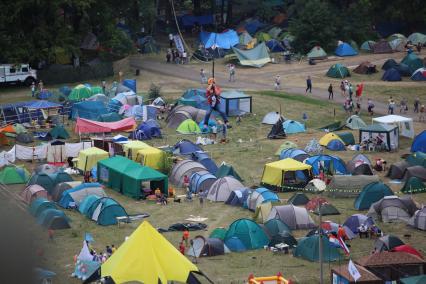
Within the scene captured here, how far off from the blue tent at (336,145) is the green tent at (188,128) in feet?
22.4

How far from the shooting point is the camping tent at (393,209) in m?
25.3

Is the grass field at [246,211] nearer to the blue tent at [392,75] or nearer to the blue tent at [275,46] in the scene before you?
the blue tent at [392,75]

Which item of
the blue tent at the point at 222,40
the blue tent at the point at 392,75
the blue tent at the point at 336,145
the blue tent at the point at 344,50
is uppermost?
the blue tent at the point at 222,40

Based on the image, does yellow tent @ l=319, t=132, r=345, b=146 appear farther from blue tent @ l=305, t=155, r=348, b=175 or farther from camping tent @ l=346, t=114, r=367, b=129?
blue tent @ l=305, t=155, r=348, b=175

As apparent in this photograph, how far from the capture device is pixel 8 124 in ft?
131

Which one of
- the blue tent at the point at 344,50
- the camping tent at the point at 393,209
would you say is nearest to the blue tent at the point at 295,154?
the camping tent at the point at 393,209

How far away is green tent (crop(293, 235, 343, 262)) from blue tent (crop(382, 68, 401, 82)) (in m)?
31.1

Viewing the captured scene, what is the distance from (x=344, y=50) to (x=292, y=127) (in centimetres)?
2069

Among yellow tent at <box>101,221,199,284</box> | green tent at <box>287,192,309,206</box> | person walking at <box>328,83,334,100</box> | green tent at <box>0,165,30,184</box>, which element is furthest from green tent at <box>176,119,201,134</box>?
yellow tent at <box>101,221,199,284</box>

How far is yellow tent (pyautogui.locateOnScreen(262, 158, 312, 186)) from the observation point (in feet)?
97.3

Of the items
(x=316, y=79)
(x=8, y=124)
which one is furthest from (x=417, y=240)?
(x=316, y=79)

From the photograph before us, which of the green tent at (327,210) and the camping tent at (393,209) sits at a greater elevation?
the camping tent at (393,209)

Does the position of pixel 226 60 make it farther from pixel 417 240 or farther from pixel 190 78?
pixel 417 240

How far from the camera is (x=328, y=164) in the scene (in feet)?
103
